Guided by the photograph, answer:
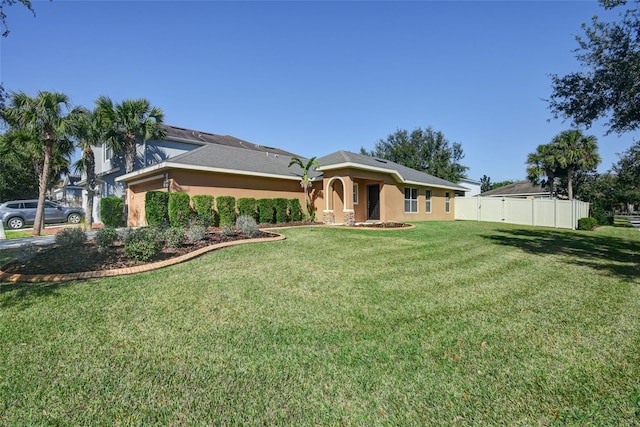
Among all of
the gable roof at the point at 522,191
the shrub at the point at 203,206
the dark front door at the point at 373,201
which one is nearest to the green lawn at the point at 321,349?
the shrub at the point at 203,206

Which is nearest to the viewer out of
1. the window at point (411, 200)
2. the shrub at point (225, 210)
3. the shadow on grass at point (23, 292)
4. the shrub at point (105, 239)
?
the shadow on grass at point (23, 292)

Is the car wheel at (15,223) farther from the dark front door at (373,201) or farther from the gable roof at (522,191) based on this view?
the gable roof at (522,191)

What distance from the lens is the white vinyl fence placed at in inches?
775

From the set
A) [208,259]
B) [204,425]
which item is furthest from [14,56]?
[204,425]

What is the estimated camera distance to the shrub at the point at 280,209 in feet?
49.6

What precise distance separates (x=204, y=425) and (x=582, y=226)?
2324 centimetres

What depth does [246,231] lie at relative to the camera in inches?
390

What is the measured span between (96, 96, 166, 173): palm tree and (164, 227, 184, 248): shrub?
1303cm

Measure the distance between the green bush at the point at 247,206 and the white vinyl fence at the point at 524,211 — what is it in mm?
17600

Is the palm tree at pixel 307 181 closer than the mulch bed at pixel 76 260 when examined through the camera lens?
No

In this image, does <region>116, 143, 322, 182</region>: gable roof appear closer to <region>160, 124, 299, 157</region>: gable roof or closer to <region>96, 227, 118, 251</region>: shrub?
<region>160, 124, 299, 157</region>: gable roof

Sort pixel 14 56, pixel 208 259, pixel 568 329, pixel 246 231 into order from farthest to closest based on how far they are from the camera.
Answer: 1. pixel 246 231
2. pixel 14 56
3. pixel 208 259
4. pixel 568 329

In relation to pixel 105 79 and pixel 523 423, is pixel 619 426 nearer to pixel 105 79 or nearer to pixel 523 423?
pixel 523 423

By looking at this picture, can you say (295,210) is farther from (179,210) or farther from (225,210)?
(179,210)
